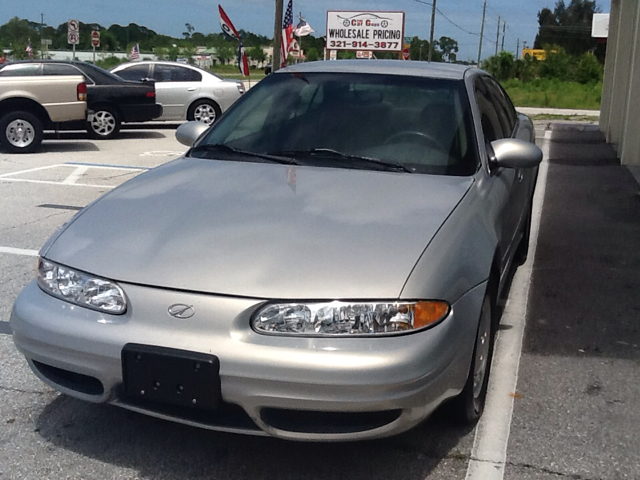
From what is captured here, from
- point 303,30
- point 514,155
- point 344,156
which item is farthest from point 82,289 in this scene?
point 303,30

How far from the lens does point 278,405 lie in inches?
106

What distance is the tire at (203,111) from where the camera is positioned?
17000 mm

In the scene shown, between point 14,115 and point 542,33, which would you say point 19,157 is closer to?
point 14,115

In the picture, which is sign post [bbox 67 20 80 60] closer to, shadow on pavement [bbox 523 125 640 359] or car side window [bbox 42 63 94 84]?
car side window [bbox 42 63 94 84]

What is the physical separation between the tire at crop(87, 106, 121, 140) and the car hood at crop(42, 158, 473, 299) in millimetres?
11481

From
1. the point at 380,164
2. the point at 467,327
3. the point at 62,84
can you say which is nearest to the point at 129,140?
the point at 62,84

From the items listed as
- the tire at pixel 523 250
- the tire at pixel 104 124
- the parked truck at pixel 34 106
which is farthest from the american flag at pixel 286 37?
the tire at pixel 523 250

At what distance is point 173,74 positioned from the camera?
17078 millimetres

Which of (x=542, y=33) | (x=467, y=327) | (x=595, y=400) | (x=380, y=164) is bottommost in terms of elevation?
(x=595, y=400)

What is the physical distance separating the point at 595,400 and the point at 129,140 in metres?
12.6

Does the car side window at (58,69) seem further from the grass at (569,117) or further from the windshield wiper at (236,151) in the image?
the grass at (569,117)

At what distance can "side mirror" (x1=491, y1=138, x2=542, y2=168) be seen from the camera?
4.01m

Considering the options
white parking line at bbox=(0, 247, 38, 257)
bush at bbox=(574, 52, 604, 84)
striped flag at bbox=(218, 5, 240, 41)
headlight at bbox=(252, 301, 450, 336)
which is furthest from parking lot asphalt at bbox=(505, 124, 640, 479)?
bush at bbox=(574, 52, 604, 84)

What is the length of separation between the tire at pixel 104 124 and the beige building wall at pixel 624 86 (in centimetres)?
894
